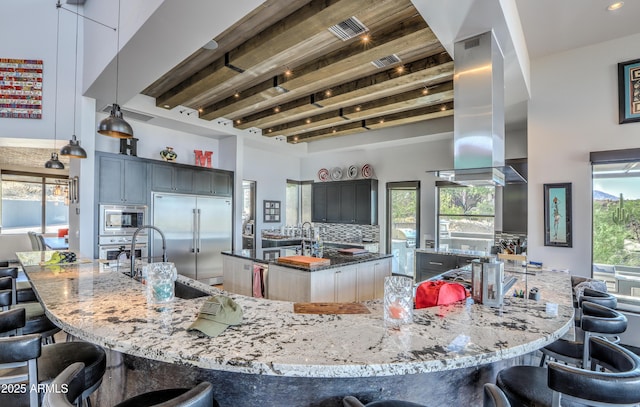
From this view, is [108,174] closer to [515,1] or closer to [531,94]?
[515,1]

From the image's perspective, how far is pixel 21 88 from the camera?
432 cm

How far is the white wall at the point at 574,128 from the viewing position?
3381 millimetres

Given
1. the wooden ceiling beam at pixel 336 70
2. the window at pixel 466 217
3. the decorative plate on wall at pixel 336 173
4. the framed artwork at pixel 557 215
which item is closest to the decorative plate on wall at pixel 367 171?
the decorative plate on wall at pixel 336 173

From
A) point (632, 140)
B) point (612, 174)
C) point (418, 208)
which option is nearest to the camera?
point (632, 140)

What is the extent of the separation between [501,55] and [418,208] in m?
4.16

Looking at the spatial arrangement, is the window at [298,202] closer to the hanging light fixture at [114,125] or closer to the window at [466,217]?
the window at [466,217]

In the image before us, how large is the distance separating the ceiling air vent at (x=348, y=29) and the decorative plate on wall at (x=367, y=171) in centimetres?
416

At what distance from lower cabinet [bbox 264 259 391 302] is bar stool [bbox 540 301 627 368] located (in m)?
2.03

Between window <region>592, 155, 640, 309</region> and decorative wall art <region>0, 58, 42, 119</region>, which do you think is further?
decorative wall art <region>0, 58, 42, 119</region>

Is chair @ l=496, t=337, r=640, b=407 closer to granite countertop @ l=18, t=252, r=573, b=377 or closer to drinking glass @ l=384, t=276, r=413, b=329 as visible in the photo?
granite countertop @ l=18, t=252, r=573, b=377

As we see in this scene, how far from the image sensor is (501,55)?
262cm

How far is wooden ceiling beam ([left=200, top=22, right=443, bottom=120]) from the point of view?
3.17 m

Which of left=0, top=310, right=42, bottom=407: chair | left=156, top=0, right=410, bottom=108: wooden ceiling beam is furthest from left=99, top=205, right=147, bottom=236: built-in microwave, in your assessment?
left=0, top=310, right=42, bottom=407: chair

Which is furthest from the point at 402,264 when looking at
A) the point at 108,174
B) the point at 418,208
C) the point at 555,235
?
the point at 108,174
